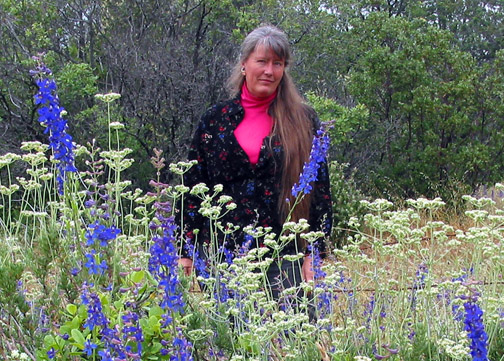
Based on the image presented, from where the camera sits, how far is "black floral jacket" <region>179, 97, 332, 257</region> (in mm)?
3662

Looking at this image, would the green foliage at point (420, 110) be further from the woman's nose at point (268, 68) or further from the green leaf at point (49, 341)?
the green leaf at point (49, 341)

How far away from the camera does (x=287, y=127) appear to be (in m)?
3.67

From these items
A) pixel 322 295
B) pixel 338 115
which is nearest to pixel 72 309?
pixel 322 295

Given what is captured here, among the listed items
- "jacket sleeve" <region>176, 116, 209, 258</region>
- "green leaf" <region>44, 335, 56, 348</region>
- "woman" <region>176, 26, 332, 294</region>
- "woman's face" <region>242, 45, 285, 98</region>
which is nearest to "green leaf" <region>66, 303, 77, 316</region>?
"green leaf" <region>44, 335, 56, 348</region>

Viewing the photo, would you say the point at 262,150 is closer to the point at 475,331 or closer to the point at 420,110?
the point at 475,331

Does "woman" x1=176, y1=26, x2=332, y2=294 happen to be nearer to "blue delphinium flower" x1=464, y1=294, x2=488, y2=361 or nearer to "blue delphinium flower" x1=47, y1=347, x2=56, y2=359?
"blue delphinium flower" x1=47, y1=347, x2=56, y2=359

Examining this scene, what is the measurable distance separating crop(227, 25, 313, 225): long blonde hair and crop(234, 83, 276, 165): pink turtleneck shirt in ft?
0.16

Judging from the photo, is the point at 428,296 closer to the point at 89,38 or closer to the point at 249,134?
the point at 249,134

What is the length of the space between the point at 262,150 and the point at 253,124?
202 mm

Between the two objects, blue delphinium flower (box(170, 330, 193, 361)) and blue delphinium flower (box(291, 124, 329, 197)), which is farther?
blue delphinium flower (box(291, 124, 329, 197))

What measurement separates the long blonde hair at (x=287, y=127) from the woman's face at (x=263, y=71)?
3 centimetres

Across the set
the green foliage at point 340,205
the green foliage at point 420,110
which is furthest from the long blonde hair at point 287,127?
the green foliage at point 420,110

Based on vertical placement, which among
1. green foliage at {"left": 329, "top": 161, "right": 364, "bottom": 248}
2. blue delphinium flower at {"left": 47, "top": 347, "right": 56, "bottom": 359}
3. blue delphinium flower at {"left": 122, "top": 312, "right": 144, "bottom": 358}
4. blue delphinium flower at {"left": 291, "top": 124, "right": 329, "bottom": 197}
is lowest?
green foliage at {"left": 329, "top": 161, "right": 364, "bottom": 248}

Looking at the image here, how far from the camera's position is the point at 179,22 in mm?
9391
